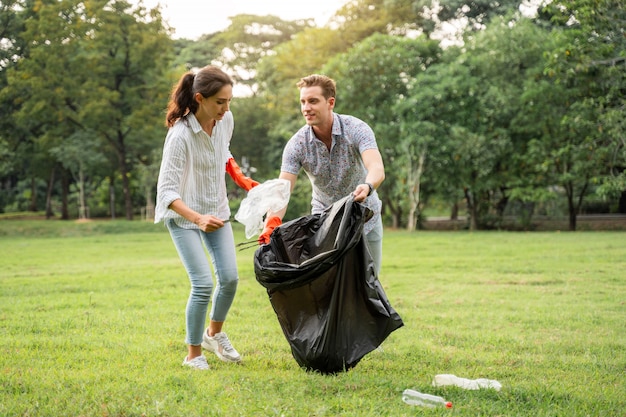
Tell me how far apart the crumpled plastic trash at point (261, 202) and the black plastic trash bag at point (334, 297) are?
293 mm

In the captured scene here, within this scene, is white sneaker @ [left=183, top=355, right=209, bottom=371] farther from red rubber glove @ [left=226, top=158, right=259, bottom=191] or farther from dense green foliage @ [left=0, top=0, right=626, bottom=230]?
dense green foliage @ [left=0, top=0, right=626, bottom=230]

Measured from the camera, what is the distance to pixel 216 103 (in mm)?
4312

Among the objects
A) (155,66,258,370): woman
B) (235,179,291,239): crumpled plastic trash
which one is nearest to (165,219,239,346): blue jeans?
(155,66,258,370): woman

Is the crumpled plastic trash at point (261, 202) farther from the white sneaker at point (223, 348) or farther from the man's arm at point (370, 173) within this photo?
the white sneaker at point (223, 348)

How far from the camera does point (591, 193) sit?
83.6ft

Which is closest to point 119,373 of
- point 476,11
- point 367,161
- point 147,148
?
point 367,161

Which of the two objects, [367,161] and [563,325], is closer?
[367,161]

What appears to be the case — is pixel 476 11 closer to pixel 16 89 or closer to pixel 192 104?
pixel 16 89

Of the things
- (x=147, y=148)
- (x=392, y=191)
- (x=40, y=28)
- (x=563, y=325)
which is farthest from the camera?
(x=147, y=148)

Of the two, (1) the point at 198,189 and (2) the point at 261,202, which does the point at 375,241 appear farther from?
(1) the point at 198,189

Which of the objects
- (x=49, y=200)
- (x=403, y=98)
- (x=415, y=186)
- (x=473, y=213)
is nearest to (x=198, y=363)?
(x=415, y=186)

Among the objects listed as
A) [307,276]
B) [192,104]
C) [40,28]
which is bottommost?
[307,276]

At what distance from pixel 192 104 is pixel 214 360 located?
168 cm

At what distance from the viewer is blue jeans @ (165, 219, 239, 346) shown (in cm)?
439
